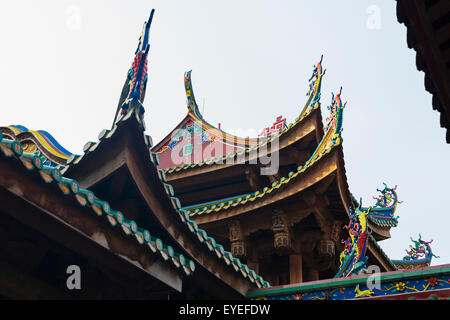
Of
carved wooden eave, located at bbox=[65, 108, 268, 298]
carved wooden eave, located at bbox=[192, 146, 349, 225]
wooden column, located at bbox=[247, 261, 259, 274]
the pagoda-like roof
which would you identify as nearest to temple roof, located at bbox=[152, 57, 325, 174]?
carved wooden eave, located at bbox=[192, 146, 349, 225]

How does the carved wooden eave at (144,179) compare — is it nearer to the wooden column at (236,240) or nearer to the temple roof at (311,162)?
the wooden column at (236,240)

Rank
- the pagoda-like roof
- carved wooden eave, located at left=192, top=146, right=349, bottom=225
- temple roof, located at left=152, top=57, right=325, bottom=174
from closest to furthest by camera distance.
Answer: the pagoda-like roof < carved wooden eave, located at left=192, top=146, right=349, bottom=225 < temple roof, located at left=152, top=57, right=325, bottom=174

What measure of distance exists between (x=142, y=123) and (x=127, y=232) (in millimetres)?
1186

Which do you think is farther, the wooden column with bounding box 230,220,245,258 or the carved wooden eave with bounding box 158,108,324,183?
the carved wooden eave with bounding box 158,108,324,183

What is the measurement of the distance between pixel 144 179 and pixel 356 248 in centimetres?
338

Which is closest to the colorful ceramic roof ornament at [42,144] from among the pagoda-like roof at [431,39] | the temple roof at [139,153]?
the temple roof at [139,153]

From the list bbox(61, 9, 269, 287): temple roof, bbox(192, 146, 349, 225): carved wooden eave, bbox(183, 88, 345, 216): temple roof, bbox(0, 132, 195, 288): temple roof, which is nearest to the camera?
bbox(0, 132, 195, 288): temple roof

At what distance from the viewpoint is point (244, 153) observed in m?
10.7

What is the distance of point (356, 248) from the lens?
22.3ft

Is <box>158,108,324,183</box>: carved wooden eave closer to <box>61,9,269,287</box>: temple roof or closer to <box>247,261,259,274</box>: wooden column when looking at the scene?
<box>247,261,259,274</box>: wooden column

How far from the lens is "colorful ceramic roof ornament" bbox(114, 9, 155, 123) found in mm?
4859

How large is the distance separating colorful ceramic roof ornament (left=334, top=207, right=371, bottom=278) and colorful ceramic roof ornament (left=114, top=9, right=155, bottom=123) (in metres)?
3.60

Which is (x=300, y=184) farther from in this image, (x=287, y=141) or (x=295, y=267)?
(x=287, y=141)

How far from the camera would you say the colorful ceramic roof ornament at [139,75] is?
486cm
